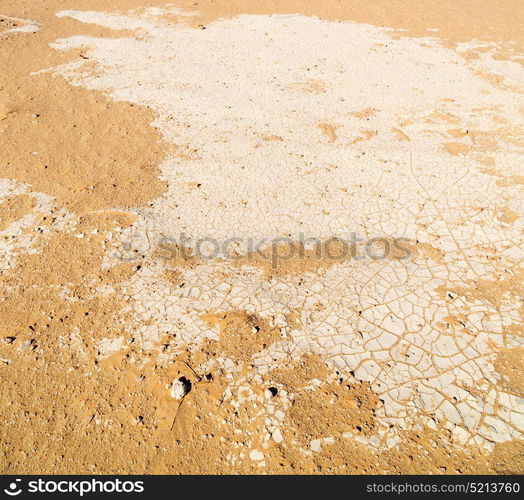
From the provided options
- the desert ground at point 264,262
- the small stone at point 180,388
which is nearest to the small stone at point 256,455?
the desert ground at point 264,262

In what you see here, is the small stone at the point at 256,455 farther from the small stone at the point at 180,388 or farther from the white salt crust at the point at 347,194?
the small stone at the point at 180,388

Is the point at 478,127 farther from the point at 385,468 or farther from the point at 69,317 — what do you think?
the point at 69,317

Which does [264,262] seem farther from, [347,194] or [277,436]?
[277,436]

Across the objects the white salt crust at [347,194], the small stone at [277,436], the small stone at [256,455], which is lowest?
the small stone at [256,455]

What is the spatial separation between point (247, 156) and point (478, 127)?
12.9ft

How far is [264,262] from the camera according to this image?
463cm

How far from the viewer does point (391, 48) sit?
9.16 meters

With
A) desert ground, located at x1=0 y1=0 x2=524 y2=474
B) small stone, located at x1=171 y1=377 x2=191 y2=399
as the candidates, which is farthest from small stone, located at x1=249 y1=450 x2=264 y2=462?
small stone, located at x1=171 y1=377 x2=191 y2=399

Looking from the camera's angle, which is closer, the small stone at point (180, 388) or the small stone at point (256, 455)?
the small stone at point (256, 455)

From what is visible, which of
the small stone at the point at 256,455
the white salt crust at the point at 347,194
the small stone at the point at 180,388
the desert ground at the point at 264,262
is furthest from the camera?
the white salt crust at the point at 347,194

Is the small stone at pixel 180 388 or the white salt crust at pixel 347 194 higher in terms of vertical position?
the white salt crust at pixel 347 194

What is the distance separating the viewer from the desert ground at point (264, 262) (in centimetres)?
323
